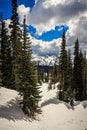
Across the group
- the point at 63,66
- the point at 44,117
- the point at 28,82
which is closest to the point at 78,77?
the point at 63,66

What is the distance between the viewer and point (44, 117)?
33438 millimetres

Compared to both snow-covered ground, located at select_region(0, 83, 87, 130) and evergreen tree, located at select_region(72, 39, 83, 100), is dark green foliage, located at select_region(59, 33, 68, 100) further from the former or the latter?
snow-covered ground, located at select_region(0, 83, 87, 130)

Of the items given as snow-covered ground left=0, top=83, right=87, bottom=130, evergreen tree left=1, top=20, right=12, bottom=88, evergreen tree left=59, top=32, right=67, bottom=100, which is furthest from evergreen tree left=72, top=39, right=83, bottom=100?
evergreen tree left=1, top=20, right=12, bottom=88

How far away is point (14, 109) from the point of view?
29766 mm

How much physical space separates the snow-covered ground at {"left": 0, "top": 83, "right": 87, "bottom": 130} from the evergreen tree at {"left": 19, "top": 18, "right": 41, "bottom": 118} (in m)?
1.35

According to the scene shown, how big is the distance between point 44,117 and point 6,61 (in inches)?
561

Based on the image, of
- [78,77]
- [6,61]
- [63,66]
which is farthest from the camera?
[78,77]

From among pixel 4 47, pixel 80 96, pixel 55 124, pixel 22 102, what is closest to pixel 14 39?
pixel 4 47

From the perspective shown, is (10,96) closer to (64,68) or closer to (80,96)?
(64,68)

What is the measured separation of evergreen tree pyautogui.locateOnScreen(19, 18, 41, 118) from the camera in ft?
101

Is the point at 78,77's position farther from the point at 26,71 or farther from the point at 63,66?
the point at 26,71

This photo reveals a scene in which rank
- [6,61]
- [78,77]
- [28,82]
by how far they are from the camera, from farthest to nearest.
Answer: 1. [78,77]
2. [6,61]
3. [28,82]

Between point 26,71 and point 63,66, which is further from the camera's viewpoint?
point 63,66

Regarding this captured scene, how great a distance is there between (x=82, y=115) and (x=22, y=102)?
12614mm
